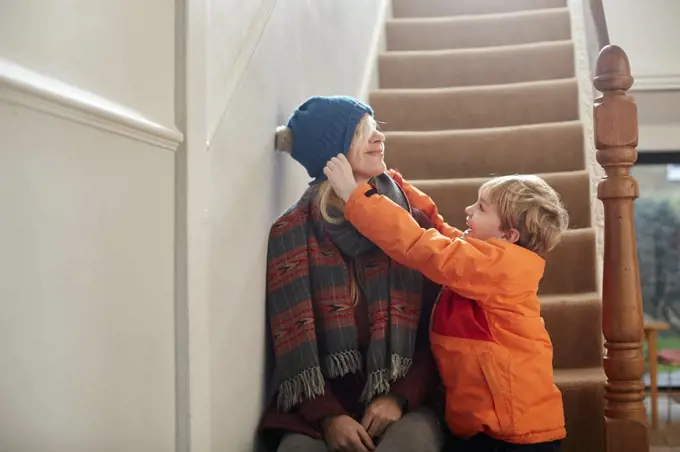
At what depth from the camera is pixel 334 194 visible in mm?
1510

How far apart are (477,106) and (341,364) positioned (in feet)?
5.28

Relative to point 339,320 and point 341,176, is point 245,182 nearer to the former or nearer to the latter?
point 341,176

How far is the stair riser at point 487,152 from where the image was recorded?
2.41 meters

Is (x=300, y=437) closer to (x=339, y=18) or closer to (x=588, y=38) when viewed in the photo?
(x=339, y=18)

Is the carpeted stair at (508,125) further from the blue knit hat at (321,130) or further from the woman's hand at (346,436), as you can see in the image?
the blue knit hat at (321,130)

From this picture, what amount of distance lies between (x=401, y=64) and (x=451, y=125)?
19.1 inches

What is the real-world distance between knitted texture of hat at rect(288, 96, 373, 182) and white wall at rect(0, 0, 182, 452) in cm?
59

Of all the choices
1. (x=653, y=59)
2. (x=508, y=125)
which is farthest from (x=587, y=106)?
(x=653, y=59)

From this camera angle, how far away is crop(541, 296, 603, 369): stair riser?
1.86m

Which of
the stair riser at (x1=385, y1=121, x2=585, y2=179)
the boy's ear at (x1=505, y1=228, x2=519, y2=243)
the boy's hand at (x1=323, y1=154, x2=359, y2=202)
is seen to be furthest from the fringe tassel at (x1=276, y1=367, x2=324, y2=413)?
the stair riser at (x1=385, y1=121, x2=585, y2=179)

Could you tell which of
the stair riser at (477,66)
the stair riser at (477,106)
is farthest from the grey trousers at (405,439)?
the stair riser at (477,66)

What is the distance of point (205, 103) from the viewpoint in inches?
40.7

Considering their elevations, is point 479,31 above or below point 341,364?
above

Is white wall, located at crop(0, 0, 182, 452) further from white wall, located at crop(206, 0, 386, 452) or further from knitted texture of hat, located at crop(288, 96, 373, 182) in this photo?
knitted texture of hat, located at crop(288, 96, 373, 182)
